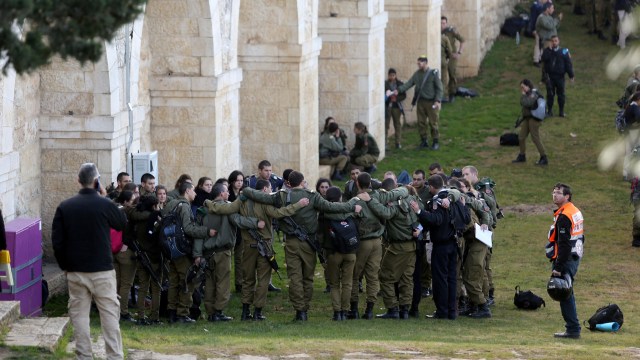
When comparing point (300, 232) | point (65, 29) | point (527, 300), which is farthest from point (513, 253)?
point (65, 29)

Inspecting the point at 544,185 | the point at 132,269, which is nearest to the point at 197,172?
the point at 132,269

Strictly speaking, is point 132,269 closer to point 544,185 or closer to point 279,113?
point 279,113

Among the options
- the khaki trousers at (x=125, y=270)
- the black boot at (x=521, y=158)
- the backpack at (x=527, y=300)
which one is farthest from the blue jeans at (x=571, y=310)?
the black boot at (x=521, y=158)

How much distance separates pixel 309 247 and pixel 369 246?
0.63 m

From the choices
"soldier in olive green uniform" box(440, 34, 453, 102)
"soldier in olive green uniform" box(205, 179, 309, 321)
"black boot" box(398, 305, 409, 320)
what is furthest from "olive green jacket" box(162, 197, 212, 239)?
"soldier in olive green uniform" box(440, 34, 453, 102)

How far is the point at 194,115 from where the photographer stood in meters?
18.9

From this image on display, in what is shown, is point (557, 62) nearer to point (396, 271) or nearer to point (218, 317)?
point (396, 271)

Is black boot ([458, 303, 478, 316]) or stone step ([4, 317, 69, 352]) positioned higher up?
stone step ([4, 317, 69, 352])

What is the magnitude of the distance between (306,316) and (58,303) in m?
2.59

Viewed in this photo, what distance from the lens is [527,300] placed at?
16.2 meters

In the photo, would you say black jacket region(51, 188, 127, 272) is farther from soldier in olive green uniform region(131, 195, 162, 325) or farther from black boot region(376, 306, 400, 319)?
black boot region(376, 306, 400, 319)

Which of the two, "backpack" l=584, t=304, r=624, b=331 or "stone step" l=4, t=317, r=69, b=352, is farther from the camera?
"backpack" l=584, t=304, r=624, b=331

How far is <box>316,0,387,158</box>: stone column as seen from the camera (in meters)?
24.4

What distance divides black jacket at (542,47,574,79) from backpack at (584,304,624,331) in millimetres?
12898
